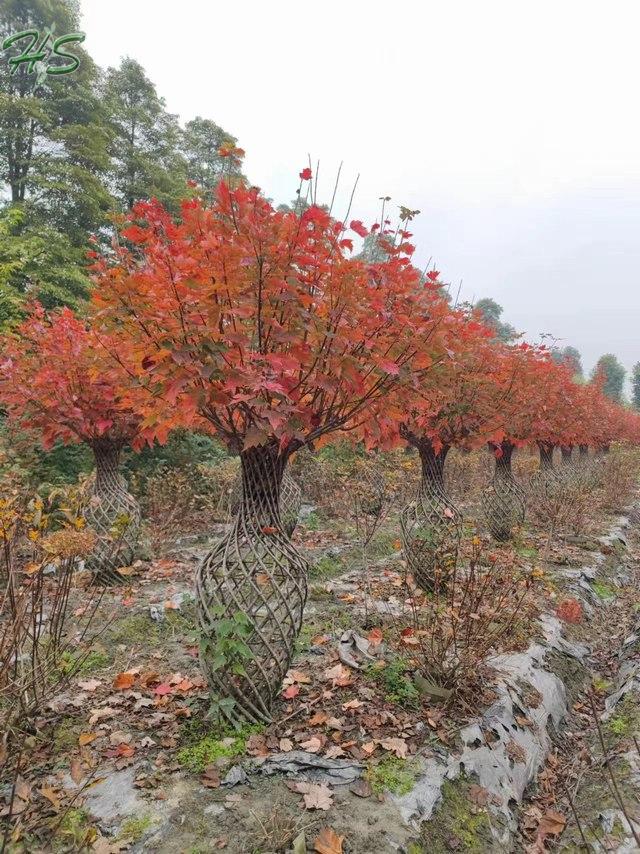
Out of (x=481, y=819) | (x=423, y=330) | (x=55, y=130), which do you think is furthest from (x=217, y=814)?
(x=55, y=130)

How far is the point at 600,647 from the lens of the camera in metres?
5.57

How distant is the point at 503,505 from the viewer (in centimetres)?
865

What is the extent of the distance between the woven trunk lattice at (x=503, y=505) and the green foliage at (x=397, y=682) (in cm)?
532

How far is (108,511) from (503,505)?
20.7 feet

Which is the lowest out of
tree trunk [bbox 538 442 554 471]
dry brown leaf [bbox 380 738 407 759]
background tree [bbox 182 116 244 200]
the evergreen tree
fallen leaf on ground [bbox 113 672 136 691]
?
fallen leaf on ground [bbox 113 672 136 691]

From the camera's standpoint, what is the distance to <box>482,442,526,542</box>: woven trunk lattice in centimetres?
863

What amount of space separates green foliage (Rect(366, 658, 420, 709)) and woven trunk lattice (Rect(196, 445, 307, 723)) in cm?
89

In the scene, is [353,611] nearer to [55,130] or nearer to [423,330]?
[423,330]

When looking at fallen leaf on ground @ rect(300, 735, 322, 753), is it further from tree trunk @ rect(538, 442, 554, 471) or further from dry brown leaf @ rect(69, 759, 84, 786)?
tree trunk @ rect(538, 442, 554, 471)

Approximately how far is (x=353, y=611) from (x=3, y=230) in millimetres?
11164

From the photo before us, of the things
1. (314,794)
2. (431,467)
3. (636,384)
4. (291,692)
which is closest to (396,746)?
(314,794)

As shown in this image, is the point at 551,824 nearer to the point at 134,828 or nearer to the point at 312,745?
the point at 312,745

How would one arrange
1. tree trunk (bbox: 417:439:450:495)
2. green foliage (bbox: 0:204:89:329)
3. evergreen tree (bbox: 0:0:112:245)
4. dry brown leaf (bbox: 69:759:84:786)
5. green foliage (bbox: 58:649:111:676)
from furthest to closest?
evergreen tree (bbox: 0:0:112:245) < green foliage (bbox: 0:204:89:329) < tree trunk (bbox: 417:439:450:495) < green foliage (bbox: 58:649:111:676) < dry brown leaf (bbox: 69:759:84:786)

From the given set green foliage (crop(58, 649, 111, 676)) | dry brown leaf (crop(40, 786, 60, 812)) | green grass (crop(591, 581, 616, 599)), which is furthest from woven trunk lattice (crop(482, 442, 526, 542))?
dry brown leaf (crop(40, 786, 60, 812))
